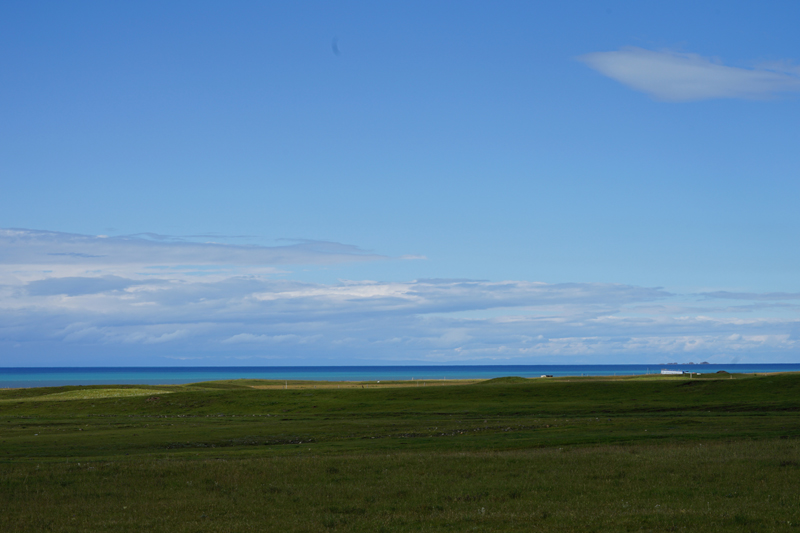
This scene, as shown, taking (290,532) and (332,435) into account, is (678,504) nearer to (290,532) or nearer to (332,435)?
(290,532)

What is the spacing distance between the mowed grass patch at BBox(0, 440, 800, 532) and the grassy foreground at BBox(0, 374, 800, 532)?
0.30 ft

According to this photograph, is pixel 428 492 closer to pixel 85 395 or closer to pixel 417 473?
pixel 417 473

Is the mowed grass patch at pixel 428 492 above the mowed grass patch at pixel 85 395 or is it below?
above

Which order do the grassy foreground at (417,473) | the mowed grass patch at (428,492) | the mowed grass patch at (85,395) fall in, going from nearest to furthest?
1. the mowed grass patch at (428,492)
2. the grassy foreground at (417,473)
3. the mowed grass patch at (85,395)

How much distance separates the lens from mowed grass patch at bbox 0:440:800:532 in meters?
19.4

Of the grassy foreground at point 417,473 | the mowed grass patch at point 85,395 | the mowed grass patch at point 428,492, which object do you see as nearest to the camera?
the mowed grass patch at point 428,492

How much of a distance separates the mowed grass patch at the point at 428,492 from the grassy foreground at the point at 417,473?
9cm

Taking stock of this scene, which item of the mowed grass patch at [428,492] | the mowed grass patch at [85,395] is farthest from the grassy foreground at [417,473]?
the mowed grass patch at [85,395]

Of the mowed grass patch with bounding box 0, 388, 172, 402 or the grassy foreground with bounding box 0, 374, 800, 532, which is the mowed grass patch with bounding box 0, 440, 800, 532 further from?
the mowed grass patch with bounding box 0, 388, 172, 402

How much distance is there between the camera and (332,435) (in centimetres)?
4691

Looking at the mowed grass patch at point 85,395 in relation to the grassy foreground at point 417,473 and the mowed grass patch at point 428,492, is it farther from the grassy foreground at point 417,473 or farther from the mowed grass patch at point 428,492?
the mowed grass patch at point 428,492

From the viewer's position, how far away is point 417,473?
27.8 meters

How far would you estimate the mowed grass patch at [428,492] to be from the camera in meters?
19.4

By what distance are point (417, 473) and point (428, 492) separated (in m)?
3.76
